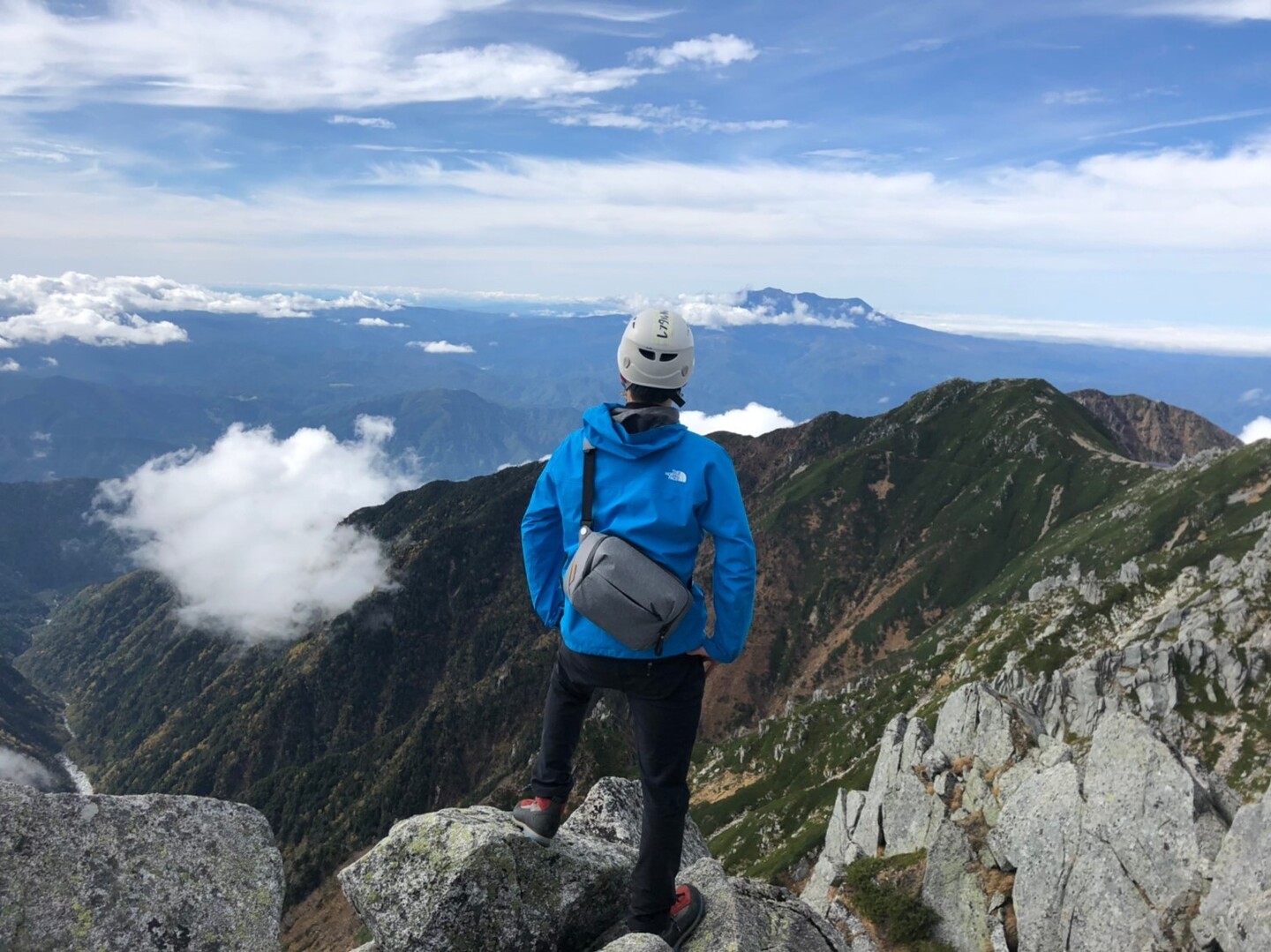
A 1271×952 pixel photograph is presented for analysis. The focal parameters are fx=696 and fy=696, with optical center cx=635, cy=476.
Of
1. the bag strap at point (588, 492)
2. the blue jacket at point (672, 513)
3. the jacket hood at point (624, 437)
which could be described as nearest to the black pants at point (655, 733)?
the blue jacket at point (672, 513)

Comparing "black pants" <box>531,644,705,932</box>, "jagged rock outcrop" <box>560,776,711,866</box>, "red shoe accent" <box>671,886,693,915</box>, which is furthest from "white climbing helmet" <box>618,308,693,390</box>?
"jagged rock outcrop" <box>560,776,711,866</box>

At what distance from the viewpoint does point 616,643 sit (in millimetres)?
8609

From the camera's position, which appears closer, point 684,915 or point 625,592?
point 625,592

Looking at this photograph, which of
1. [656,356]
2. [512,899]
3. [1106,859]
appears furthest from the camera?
[1106,859]

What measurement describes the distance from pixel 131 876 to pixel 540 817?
4945mm

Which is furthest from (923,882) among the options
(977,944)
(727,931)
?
(727,931)

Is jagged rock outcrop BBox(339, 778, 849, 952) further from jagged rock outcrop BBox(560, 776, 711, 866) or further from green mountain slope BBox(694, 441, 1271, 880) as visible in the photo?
green mountain slope BBox(694, 441, 1271, 880)

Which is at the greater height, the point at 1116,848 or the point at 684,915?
the point at 684,915

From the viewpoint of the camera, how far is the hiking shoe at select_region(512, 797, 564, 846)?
33.0 feet

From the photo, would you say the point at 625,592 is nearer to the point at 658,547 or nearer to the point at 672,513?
the point at 658,547

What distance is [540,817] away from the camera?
395 inches

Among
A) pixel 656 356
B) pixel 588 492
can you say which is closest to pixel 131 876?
pixel 588 492

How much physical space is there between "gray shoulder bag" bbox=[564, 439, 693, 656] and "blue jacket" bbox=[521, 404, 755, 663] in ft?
0.94

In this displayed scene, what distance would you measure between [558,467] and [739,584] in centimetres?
284
